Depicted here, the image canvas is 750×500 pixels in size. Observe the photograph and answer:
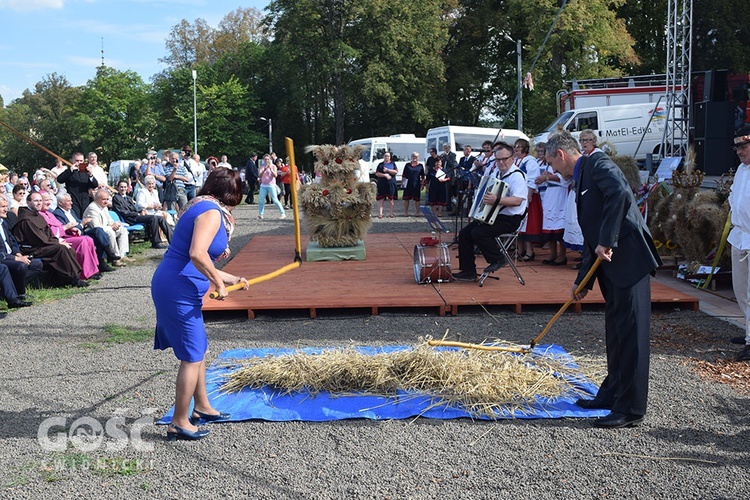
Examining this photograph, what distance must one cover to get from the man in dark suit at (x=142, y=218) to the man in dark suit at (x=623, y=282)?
37.4ft

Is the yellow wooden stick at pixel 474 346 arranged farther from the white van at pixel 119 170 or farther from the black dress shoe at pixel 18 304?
the white van at pixel 119 170

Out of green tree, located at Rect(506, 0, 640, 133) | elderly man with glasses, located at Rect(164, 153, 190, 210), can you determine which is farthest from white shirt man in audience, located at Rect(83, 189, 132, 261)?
green tree, located at Rect(506, 0, 640, 133)

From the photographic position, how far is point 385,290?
896cm

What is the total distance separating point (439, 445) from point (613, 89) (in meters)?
24.4

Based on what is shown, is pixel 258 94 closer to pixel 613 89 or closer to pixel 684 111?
pixel 613 89

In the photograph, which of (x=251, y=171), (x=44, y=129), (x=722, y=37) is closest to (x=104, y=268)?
(x=251, y=171)

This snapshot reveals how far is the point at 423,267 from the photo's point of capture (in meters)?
9.33

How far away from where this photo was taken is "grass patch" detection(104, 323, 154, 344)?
7.42 meters

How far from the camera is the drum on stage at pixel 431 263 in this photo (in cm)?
932

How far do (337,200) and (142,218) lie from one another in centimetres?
508

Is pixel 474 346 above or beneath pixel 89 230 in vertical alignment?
beneath

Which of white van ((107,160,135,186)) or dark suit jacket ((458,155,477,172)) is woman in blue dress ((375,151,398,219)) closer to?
dark suit jacket ((458,155,477,172))

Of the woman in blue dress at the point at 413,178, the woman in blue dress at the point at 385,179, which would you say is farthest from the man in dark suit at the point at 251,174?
the woman in blue dress at the point at 413,178

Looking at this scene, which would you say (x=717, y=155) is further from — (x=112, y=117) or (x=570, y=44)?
(x=112, y=117)
